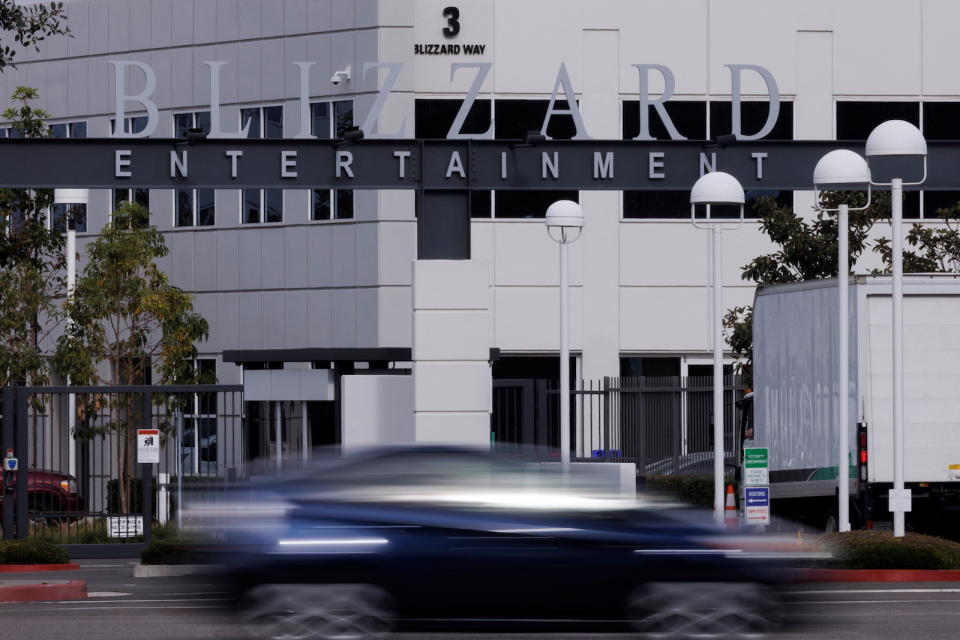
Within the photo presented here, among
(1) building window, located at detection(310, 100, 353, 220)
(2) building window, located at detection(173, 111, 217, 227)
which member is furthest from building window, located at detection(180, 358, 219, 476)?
(1) building window, located at detection(310, 100, 353, 220)

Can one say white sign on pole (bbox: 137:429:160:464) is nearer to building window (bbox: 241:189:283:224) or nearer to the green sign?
the green sign

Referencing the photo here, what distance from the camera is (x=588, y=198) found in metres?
40.5

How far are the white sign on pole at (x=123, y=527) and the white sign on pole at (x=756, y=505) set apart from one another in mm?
9555

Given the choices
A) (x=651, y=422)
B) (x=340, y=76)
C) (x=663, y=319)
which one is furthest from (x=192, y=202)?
(x=651, y=422)

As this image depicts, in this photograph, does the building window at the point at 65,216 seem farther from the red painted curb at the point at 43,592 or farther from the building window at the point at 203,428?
the red painted curb at the point at 43,592

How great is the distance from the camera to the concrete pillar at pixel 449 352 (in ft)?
70.5

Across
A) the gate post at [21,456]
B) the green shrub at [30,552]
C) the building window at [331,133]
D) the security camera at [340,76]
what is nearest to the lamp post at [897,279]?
the green shrub at [30,552]

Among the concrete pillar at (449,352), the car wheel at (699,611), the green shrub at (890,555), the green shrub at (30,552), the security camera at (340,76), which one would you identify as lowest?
the green shrub at (30,552)

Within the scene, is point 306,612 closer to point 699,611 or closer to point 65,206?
point 699,611

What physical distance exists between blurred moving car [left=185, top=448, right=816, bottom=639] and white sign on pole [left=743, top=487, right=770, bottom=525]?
979 centimetres

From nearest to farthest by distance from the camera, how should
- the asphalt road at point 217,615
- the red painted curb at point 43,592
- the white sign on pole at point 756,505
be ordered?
1. the asphalt road at point 217,615
2. the red painted curb at point 43,592
3. the white sign on pole at point 756,505

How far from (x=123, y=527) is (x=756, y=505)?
997 cm

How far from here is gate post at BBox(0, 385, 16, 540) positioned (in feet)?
83.0

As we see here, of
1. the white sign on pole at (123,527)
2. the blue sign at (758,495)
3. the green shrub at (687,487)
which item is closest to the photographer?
the blue sign at (758,495)
